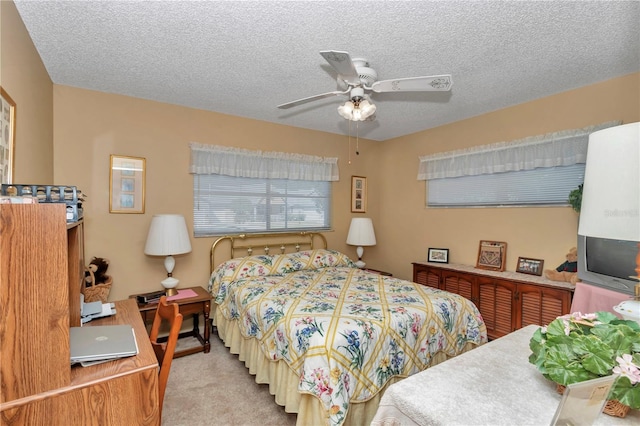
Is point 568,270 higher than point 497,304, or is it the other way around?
point 568,270

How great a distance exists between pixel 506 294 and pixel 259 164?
311 centimetres

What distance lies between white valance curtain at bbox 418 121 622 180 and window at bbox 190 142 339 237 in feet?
4.70

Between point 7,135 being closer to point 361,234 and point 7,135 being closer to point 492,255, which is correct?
point 361,234

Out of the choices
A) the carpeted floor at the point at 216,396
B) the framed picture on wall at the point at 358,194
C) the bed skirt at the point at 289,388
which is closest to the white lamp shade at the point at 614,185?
the bed skirt at the point at 289,388

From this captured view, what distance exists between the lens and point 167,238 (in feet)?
9.72

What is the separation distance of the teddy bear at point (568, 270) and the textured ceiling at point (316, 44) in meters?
1.57

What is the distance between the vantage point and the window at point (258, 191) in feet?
11.7

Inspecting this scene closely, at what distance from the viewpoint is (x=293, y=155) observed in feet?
13.5

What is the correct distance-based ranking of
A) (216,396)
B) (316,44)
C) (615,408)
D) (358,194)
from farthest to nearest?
1. (358,194)
2. (216,396)
3. (316,44)
4. (615,408)

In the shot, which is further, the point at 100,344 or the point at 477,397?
the point at 100,344

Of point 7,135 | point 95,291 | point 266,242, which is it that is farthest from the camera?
point 266,242

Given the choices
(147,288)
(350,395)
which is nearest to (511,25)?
(350,395)

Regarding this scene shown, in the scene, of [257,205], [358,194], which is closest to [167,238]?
[257,205]

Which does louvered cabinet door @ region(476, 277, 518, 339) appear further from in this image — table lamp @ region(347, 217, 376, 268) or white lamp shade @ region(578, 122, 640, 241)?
white lamp shade @ region(578, 122, 640, 241)
